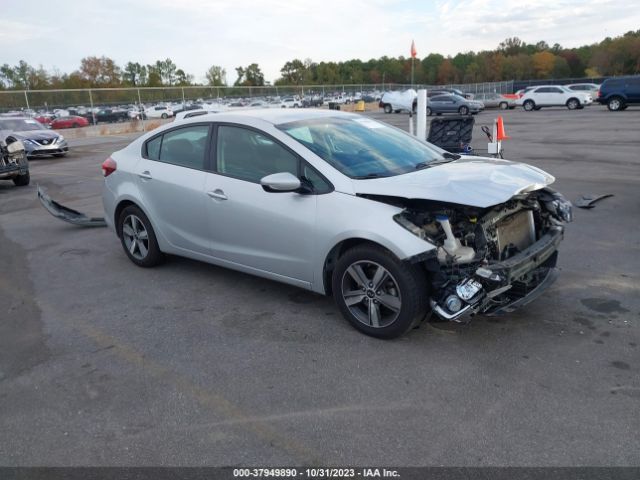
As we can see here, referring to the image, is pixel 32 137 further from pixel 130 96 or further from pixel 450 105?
pixel 450 105

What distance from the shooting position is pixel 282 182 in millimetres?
4090

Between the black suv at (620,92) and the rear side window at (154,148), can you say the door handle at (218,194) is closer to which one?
the rear side window at (154,148)

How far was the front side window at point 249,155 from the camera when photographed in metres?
4.47

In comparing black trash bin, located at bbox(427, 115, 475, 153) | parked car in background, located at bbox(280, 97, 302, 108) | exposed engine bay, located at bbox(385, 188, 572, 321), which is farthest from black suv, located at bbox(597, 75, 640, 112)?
exposed engine bay, located at bbox(385, 188, 572, 321)

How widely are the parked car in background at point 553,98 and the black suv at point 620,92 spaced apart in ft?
15.2

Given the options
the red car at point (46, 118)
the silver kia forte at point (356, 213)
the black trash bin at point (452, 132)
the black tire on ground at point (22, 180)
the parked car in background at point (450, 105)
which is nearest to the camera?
the silver kia forte at point (356, 213)

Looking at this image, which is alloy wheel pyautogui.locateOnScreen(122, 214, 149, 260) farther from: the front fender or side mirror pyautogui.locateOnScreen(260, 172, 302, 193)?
the front fender

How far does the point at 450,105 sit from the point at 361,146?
32820 mm

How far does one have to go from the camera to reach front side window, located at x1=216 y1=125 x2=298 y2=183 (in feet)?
14.7

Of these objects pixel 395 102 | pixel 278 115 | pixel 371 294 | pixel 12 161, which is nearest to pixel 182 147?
pixel 278 115

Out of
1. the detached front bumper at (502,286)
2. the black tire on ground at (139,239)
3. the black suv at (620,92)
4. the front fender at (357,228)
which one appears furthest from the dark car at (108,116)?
the detached front bumper at (502,286)

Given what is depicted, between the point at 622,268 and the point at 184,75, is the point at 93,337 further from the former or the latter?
the point at 184,75

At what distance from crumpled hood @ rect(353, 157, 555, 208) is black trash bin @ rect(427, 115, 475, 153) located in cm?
509

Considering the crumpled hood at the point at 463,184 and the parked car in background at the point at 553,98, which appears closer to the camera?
the crumpled hood at the point at 463,184
